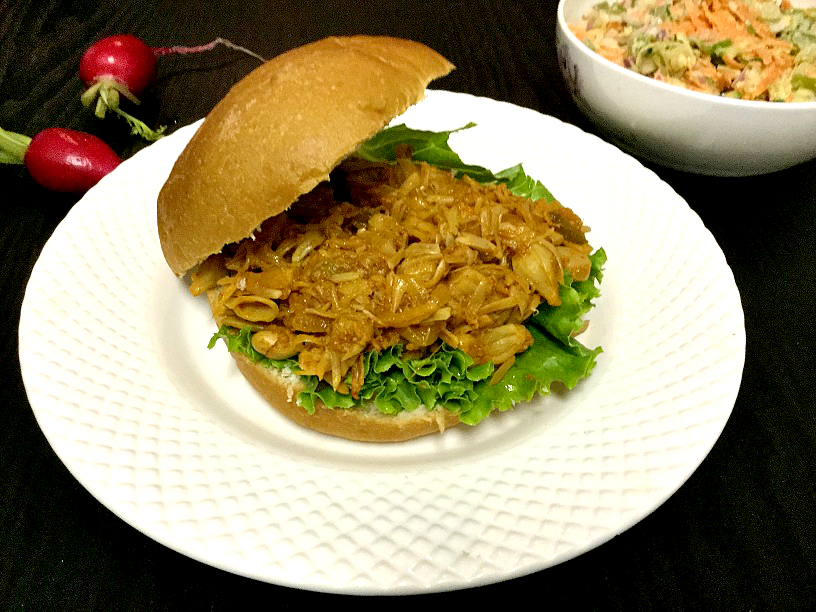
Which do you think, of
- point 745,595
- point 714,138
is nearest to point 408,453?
point 745,595

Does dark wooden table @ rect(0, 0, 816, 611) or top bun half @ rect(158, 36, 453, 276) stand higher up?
top bun half @ rect(158, 36, 453, 276)

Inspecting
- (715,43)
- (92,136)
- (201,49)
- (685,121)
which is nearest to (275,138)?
(92,136)

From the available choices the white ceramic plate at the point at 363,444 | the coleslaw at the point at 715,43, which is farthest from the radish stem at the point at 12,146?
the coleslaw at the point at 715,43

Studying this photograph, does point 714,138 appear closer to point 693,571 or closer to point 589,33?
point 589,33

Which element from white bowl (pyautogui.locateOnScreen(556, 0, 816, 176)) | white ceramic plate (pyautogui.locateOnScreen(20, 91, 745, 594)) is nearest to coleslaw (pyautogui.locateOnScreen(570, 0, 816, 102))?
white bowl (pyautogui.locateOnScreen(556, 0, 816, 176))

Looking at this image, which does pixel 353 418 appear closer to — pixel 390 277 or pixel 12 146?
pixel 390 277

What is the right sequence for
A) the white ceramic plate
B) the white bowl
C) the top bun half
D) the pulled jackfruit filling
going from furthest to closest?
the white bowl → the pulled jackfruit filling → the top bun half → the white ceramic plate

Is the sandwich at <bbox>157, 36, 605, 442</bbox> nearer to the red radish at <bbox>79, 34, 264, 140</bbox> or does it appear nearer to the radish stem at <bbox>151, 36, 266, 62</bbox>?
the red radish at <bbox>79, 34, 264, 140</bbox>
